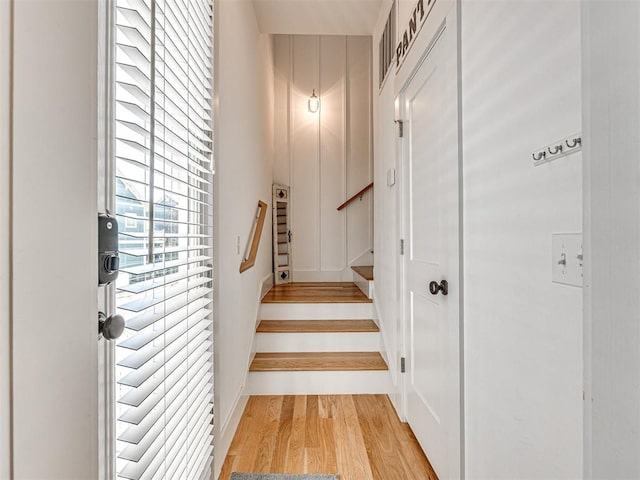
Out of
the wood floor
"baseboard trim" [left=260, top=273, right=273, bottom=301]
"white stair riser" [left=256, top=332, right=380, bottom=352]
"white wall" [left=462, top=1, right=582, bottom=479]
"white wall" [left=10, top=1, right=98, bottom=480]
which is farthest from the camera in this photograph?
"baseboard trim" [left=260, top=273, right=273, bottom=301]

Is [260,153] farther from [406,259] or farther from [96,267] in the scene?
[96,267]

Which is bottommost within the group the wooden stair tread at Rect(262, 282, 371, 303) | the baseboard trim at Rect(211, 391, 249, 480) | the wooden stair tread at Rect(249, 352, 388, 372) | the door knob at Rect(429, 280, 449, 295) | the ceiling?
the baseboard trim at Rect(211, 391, 249, 480)

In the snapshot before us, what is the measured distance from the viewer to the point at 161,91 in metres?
1.08

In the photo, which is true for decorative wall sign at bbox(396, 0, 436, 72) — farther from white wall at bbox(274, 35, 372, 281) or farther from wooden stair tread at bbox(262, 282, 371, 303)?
white wall at bbox(274, 35, 372, 281)

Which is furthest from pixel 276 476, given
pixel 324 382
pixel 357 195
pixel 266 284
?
pixel 357 195

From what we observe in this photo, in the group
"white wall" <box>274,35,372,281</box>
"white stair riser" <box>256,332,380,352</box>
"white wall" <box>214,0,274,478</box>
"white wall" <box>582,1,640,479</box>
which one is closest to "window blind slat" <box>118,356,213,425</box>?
"white wall" <box>214,0,274,478</box>

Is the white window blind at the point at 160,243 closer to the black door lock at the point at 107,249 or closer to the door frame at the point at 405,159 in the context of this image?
the black door lock at the point at 107,249

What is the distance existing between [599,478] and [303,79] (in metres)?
5.00

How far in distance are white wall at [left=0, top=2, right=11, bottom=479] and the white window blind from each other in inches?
14.6

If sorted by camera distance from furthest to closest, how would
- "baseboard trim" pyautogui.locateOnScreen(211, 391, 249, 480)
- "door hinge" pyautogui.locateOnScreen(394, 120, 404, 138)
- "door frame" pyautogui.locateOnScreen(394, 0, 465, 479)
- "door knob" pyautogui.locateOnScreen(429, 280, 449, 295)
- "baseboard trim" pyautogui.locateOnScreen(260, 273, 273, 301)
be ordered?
"baseboard trim" pyautogui.locateOnScreen(260, 273, 273, 301) < "door hinge" pyautogui.locateOnScreen(394, 120, 404, 138) < "baseboard trim" pyautogui.locateOnScreen(211, 391, 249, 480) < "door knob" pyautogui.locateOnScreen(429, 280, 449, 295) < "door frame" pyautogui.locateOnScreen(394, 0, 465, 479)

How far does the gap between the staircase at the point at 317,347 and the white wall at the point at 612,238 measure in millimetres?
2433

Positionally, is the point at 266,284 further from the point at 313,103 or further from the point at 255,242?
the point at 313,103

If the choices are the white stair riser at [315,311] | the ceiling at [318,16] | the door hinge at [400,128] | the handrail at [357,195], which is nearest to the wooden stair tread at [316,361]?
the white stair riser at [315,311]

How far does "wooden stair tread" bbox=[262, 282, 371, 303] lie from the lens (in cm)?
338
